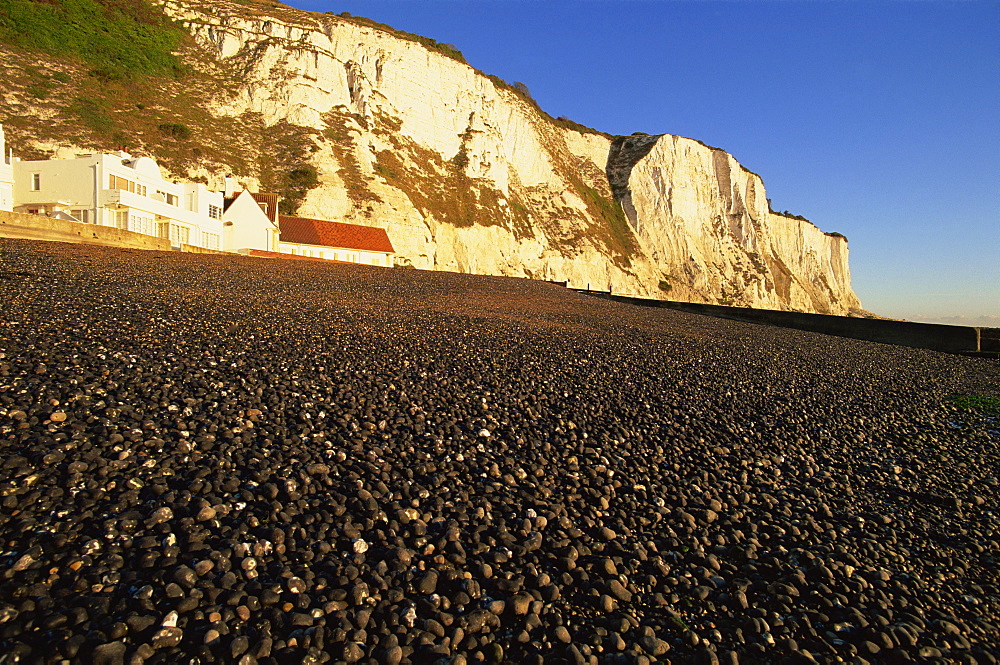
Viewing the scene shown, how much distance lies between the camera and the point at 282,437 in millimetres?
4719

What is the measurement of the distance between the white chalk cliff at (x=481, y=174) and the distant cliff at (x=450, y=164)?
0.18 meters

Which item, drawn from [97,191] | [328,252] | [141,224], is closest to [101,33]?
[97,191]

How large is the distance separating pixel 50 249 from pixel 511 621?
18918mm

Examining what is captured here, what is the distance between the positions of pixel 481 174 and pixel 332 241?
78.8ft

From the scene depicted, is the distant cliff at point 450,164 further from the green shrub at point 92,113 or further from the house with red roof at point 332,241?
the house with red roof at point 332,241

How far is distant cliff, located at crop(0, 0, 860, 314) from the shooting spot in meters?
44.0

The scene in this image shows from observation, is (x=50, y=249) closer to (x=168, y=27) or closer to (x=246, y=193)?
(x=246, y=193)

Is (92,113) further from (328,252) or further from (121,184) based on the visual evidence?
(328,252)

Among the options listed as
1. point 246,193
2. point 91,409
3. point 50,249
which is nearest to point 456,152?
point 246,193

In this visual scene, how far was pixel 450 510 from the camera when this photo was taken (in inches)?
154

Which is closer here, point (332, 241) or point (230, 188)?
point (230, 188)

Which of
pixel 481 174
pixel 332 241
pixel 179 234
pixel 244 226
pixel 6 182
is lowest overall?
pixel 179 234

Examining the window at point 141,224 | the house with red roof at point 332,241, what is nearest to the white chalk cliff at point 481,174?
the house with red roof at point 332,241

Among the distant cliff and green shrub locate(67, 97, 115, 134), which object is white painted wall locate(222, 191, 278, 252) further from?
green shrub locate(67, 97, 115, 134)
